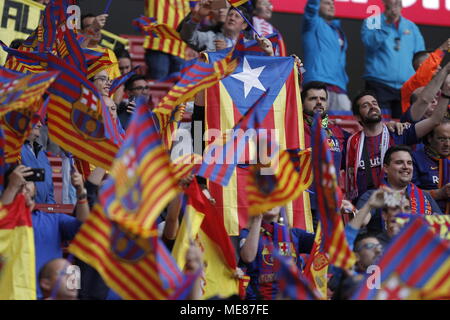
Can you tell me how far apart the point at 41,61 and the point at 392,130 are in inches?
121

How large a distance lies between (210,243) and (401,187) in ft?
5.64

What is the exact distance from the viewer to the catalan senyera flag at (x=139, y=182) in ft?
17.3

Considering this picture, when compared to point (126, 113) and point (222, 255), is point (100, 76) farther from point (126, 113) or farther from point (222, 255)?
point (222, 255)

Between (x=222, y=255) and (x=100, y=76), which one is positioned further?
(x=100, y=76)

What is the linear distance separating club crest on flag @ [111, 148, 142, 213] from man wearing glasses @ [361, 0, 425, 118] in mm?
6447

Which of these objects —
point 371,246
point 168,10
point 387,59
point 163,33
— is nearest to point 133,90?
point 163,33

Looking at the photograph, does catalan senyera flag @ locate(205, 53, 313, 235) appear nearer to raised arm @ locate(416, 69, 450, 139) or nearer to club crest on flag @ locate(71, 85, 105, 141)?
raised arm @ locate(416, 69, 450, 139)

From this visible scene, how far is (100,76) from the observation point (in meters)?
8.94

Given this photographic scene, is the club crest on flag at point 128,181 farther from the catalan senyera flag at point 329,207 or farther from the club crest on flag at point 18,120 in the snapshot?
the club crest on flag at point 18,120

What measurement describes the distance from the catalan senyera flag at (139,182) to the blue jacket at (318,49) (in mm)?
5836

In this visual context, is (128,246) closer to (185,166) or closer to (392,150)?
(185,166)

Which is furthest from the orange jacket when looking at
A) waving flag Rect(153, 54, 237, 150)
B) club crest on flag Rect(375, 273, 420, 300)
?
club crest on flag Rect(375, 273, 420, 300)

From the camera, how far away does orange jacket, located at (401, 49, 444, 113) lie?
10054 millimetres
